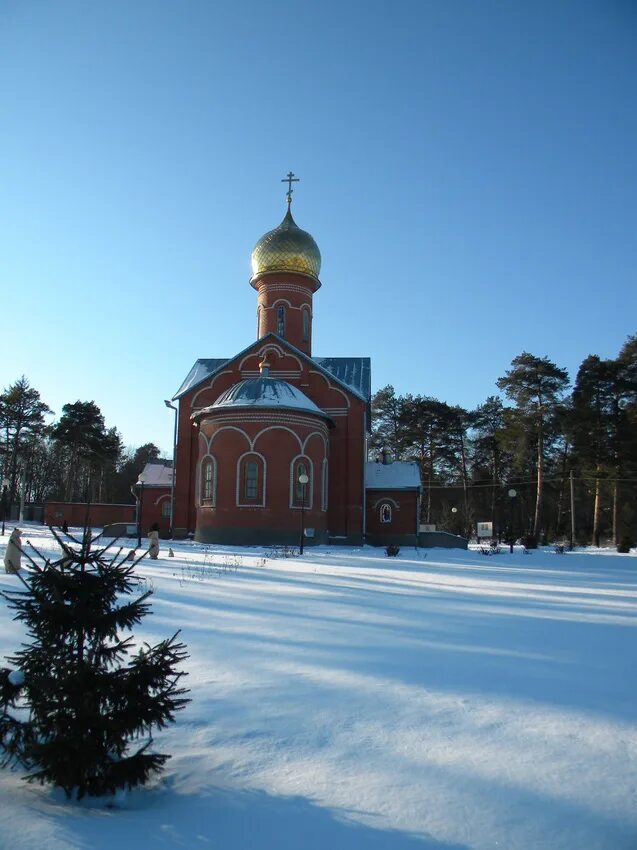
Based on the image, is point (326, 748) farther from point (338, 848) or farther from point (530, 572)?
point (530, 572)

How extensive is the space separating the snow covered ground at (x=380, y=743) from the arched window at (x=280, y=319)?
26.0 meters

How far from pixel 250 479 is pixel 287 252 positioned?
12.3 meters

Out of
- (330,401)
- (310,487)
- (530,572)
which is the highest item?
(330,401)

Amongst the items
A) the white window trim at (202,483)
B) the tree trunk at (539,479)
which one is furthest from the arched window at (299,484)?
the tree trunk at (539,479)

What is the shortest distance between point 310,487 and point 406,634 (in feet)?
66.1

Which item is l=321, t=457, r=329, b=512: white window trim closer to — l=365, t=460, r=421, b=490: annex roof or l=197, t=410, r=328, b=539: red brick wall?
l=197, t=410, r=328, b=539: red brick wall

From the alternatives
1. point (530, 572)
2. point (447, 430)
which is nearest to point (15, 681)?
point (530, 572)

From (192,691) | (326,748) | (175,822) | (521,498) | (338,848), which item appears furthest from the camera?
(521,498)

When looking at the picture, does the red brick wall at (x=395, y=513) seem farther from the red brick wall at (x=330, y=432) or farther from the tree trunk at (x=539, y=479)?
the tree trunk at (x=539, y=479)

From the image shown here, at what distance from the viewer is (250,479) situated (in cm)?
2728

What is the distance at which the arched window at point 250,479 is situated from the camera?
27.0 metres

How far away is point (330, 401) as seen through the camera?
3056 centimetres

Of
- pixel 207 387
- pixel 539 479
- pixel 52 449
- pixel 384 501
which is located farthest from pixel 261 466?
pixel 52 449

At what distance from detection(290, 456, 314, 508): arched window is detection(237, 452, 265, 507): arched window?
119 centimetres
